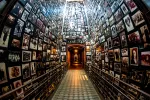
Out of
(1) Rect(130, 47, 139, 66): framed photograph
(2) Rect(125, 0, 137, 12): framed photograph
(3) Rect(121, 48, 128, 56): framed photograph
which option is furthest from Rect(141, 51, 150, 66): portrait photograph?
(2) Rect(125, 0, 137, 12): framed photograph

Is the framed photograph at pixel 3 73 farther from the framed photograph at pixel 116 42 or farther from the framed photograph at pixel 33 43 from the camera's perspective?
the framed photograph at pixel 116 42

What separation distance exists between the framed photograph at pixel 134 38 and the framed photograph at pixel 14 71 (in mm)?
2310

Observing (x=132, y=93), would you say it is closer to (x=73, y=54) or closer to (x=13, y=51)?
(x=13, y=51)

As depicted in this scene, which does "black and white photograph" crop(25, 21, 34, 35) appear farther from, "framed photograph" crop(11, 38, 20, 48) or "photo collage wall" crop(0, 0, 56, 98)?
"framed photograph" crop(11, 38, 20, 48)

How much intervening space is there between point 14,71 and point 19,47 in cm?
50

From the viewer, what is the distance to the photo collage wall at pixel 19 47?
231 centimetres

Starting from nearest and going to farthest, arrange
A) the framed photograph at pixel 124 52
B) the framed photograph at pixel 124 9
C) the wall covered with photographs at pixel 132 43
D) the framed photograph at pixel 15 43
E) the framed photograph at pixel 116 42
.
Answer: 1. the wall covered with photographs at pixel 132 43
2. the framed photograph at pixel 15 43
3. the framed photograph at pixel 124 9
4. the framed photograph at pixel 124 52
5. the framed photograph at pixel 116 42

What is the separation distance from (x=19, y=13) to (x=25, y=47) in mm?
791

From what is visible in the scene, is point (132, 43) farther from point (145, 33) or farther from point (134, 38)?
point (145, 33)

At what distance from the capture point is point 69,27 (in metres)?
13.7

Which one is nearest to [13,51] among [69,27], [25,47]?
[25,47]

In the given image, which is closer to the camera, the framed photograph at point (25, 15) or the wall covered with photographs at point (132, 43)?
the wall covered with photographs at point (132, 43)

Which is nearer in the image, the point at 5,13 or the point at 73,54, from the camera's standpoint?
the point at 5,13

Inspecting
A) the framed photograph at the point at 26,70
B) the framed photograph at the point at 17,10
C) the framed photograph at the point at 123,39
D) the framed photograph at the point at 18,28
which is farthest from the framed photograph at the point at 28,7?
the framed photograph at the point at 123,39
